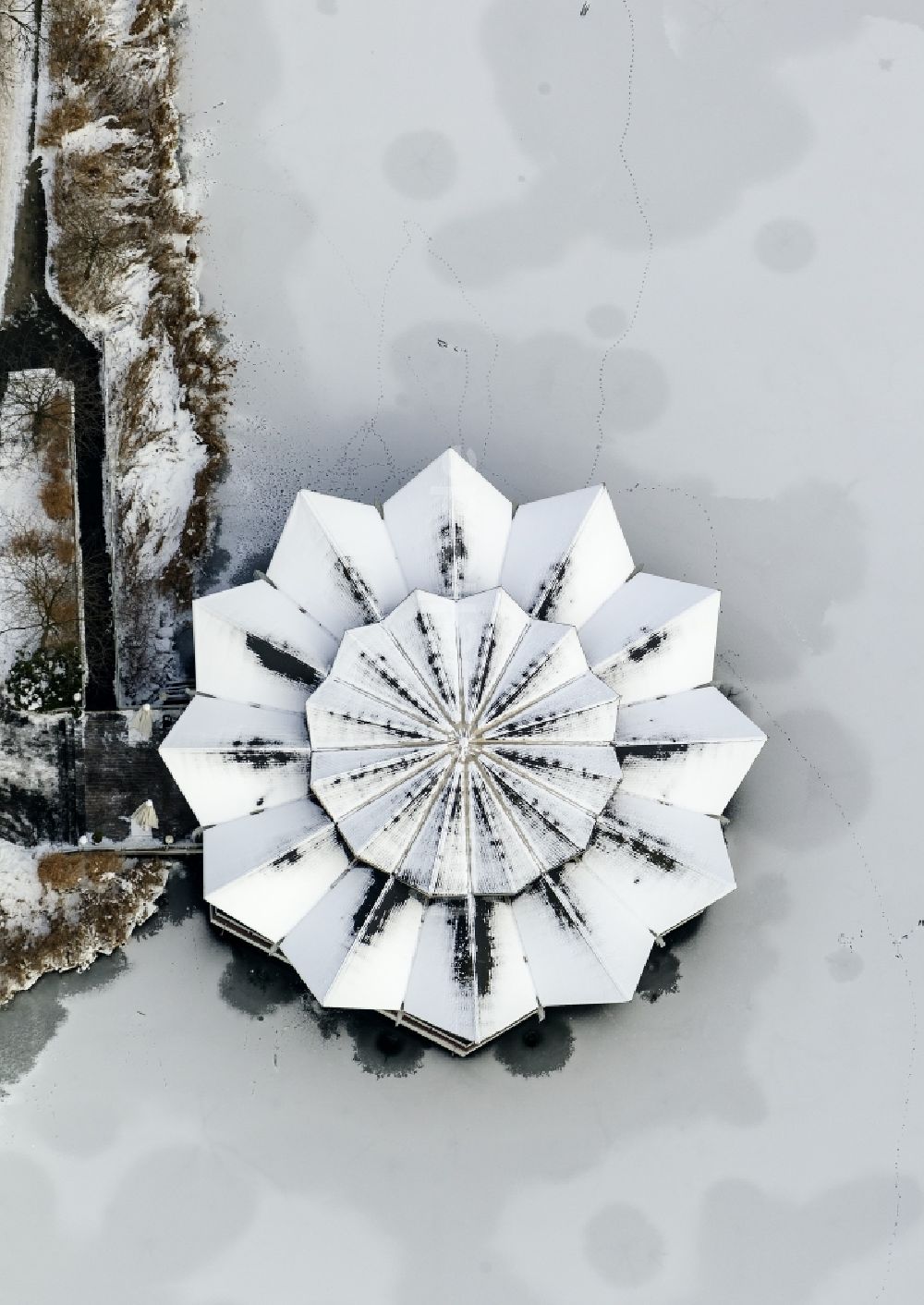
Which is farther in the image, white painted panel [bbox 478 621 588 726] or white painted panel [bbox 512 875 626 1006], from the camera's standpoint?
white painted panel [bbox 512 875 626 1006]

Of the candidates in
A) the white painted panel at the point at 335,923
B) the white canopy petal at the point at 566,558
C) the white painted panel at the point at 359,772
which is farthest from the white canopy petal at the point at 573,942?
the white canopy petal at the point at 566,558

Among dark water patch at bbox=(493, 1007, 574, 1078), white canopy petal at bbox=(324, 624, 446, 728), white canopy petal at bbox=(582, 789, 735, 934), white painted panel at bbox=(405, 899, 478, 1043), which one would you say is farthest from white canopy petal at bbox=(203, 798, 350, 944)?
dark water patch at bbox=(493, 1007, 574, 1078)

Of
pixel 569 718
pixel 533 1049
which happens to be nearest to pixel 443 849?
pixel 569 718

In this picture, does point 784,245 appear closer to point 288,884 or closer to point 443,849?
point 443,849

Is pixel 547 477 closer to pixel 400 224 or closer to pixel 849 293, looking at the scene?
pixel 400 224

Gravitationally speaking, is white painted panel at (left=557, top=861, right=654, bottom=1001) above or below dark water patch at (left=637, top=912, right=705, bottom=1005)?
above

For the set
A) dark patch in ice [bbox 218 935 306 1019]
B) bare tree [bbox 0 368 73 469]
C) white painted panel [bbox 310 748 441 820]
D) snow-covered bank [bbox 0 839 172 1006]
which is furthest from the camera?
bare tree [bbox 0 368 73 469]

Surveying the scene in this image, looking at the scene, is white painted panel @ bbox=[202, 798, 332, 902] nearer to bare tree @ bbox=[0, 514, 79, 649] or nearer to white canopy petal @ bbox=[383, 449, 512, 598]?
white canopy petal @ bbox=[383, 449, 512, 598]
